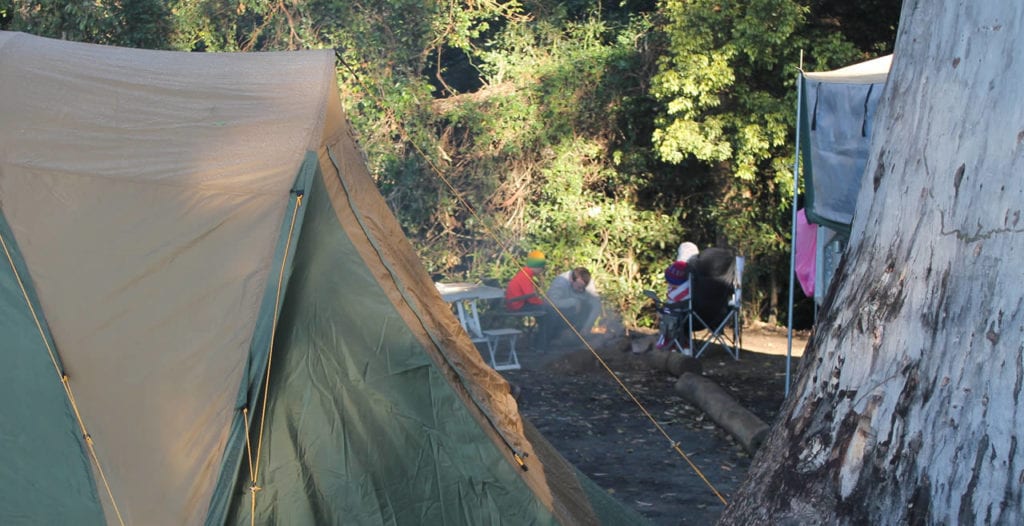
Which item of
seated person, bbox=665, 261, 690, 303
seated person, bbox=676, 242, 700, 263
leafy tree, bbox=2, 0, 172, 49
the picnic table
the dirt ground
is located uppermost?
leafy tree, bbox=2, 0, 172, 49

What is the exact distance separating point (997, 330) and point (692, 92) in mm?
9254

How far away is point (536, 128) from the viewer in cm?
1322

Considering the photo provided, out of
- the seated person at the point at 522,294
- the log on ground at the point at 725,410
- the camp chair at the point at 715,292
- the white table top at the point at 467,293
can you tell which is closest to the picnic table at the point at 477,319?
the white table top at the point at 467,293

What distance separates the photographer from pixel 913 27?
3.26m

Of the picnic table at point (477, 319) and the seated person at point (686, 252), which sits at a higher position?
the seated person at point (686, 252)

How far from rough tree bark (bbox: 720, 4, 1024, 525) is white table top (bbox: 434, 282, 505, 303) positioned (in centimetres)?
672

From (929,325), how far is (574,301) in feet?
27.5

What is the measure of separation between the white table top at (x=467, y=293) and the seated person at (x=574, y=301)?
90cm

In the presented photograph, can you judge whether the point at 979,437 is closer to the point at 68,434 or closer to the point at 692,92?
the point at 68,434

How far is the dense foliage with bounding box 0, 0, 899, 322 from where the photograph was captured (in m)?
13.0

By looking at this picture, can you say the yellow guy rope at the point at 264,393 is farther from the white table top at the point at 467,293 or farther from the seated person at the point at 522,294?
the seated person at the point at 522,294

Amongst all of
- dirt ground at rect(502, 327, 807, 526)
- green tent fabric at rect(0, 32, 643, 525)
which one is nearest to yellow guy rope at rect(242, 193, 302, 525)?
green tent fabric at rect(0, 32, 643, 525)

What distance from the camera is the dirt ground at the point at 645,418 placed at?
6.42 metres

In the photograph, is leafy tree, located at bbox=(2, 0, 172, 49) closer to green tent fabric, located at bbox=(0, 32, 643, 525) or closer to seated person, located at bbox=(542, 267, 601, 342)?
seated person, located at bbox=(542, 267, 601, 342)
